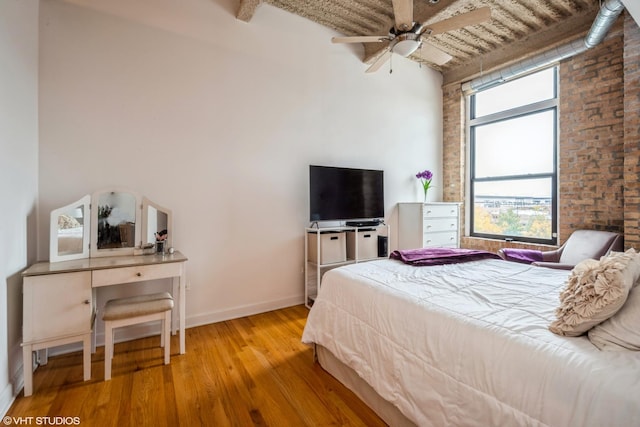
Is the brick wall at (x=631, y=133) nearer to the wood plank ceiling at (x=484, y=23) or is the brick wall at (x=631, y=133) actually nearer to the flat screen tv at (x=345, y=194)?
the wood plank ceiling at (x=484, y=23)

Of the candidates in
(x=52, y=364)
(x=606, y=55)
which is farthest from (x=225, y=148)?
(x=606, y=55)

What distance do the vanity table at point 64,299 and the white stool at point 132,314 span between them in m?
0.12

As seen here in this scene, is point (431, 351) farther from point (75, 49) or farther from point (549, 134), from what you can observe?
point (549, 134)

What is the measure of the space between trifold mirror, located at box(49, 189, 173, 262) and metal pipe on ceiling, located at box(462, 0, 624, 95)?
14.0 feet

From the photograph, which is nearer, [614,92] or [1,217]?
[1,217]

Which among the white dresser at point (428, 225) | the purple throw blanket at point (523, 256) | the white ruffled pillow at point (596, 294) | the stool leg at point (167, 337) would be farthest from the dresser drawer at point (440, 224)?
the stool leg at point (167, 337)

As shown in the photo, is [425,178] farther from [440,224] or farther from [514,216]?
[514,216]

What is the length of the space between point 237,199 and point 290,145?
2.89 feet

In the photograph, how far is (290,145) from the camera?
3322 millimetres

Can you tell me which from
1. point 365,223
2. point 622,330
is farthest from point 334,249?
point 622,330

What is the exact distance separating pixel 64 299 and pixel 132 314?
16.2 inches

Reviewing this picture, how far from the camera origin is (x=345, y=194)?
11.6 ft

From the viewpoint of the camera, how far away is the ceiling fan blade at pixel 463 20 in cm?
213

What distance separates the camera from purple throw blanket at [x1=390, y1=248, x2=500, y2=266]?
2240 millimetres
